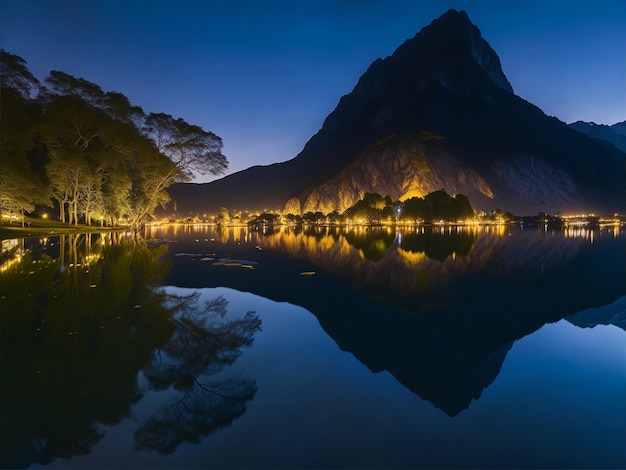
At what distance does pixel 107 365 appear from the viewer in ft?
26.9

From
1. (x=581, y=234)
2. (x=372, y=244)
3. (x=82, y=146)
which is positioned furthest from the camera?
(x=581, y=234)

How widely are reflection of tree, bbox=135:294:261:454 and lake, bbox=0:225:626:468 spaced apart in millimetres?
39

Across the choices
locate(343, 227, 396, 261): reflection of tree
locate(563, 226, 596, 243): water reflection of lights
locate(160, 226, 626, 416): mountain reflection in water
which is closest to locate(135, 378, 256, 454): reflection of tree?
locate(160, 226, 626, 416): mountain reflection in water

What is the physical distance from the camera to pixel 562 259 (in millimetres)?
30312

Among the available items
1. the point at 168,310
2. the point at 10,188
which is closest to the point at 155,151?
the point at 10,188

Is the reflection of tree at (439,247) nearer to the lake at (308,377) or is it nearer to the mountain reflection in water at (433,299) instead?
the mountain reflection in water at (433,299)

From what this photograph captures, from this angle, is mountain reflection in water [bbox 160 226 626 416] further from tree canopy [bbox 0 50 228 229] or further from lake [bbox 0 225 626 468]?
tree canopy [bbox 0 50 228 229]

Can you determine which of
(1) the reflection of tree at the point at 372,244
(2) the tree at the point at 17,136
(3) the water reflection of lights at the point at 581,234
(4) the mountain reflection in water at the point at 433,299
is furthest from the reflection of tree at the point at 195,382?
(3) the water reflection of lights at the point at 581,234

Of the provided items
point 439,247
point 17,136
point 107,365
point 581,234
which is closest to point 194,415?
point 107,365

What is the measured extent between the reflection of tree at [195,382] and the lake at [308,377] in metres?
0.04

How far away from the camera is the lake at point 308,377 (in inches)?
220

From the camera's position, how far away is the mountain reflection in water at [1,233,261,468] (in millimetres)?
5902

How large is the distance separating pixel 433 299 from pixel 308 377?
911cm

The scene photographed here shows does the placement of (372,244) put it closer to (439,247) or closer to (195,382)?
(439,247)
